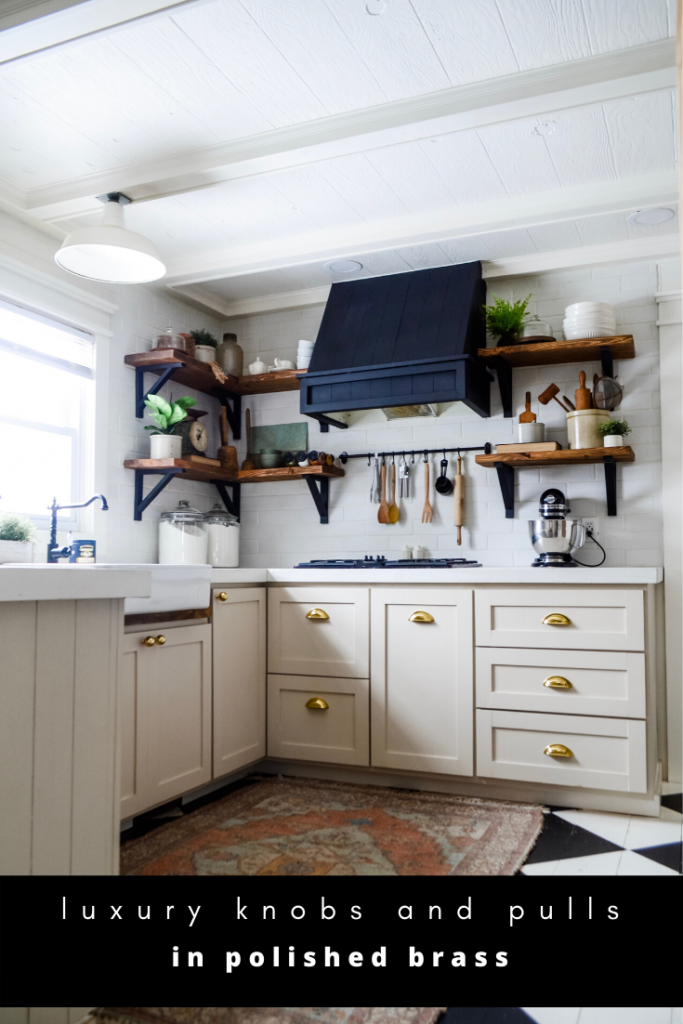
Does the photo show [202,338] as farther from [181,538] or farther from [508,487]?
[508,487]

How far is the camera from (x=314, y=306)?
4.03m

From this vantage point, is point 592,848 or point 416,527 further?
point 416,527

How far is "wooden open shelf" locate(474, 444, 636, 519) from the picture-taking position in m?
3.21

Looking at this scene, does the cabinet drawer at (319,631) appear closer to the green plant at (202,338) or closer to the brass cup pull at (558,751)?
the brass cup pull at (558,751)

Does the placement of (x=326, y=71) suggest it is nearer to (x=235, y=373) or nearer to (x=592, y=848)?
(x=235, y=373)

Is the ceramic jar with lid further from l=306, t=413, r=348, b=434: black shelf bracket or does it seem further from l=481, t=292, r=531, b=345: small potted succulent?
l=481, t=292, r=531, b=345: small potted succulent

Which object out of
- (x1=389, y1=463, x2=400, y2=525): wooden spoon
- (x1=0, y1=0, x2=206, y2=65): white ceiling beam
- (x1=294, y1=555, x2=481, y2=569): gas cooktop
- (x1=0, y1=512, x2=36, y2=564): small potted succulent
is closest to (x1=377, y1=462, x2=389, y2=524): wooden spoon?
(x1=389, y1=463, x2=400, y2=525): wooden spoon

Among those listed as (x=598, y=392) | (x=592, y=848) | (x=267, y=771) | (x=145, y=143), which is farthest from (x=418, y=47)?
(x=267, y=771)

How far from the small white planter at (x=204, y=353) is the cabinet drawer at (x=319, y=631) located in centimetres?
122

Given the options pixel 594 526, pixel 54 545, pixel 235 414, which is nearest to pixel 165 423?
pixel 235 414

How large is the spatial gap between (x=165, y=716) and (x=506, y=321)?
6.98 ft

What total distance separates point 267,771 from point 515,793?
3.46ft

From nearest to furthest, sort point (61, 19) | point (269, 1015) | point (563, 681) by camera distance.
→ point (269, 1015) < point (61, 19) < point (563, 681)

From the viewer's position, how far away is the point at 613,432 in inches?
127
